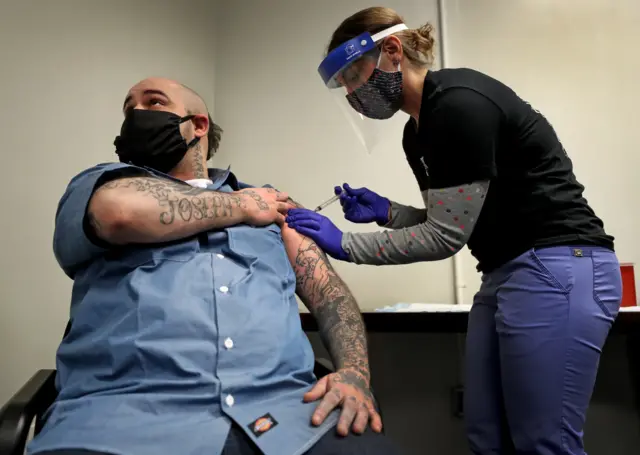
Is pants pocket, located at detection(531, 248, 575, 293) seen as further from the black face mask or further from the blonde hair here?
the black face mask

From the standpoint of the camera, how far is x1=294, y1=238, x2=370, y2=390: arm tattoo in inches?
45.5

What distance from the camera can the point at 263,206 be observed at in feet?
4.11

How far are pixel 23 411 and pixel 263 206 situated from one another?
2.14ft

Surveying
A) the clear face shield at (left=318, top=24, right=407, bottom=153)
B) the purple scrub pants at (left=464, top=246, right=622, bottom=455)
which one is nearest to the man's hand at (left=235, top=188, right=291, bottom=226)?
the clear face shield at (left=318, top=24, right=407, bottom=153)

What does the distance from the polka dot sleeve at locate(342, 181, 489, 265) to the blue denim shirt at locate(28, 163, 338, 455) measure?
26 centimetres

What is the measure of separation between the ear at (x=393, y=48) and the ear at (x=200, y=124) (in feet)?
1.85

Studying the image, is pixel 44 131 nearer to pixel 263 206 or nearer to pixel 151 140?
pixel 151 140

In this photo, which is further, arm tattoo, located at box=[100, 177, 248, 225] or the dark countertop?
the dark countertop

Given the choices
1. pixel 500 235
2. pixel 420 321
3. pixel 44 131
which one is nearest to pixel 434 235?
pixel 500 235

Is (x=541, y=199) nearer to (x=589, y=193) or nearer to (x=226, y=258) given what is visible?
(x=226, y=258)

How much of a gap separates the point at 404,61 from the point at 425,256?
525 mm

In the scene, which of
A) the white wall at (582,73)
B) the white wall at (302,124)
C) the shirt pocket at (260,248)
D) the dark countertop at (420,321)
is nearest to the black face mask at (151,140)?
the shirt pocket at (260,248)

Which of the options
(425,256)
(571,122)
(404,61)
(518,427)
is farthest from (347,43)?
(571,122)

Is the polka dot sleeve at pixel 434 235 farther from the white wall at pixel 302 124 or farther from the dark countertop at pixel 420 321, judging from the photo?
the white wall at pixel 302 124
